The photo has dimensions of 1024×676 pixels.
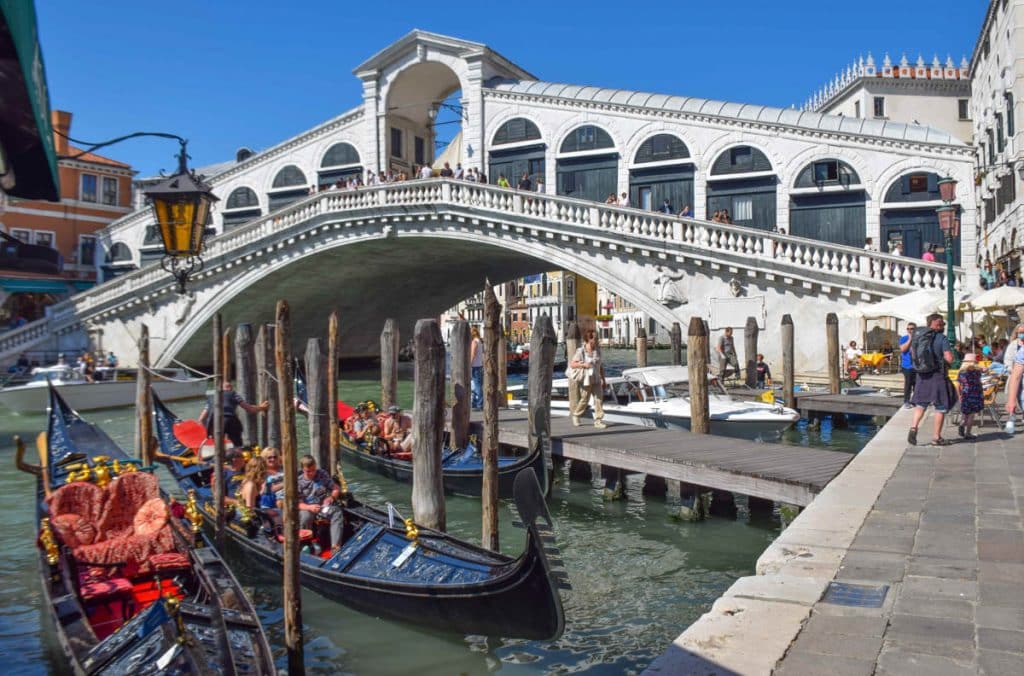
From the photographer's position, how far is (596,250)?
49.9 feet

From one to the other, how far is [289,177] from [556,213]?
32.2 feet

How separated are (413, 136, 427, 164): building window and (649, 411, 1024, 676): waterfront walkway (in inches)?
753

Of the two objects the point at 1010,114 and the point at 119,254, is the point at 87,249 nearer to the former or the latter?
the point at 119,254

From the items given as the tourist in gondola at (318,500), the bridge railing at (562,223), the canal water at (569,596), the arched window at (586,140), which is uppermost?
the arched window at (586,140)

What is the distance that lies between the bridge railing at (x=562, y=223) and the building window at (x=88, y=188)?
21.2 ft

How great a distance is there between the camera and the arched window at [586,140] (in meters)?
18.0

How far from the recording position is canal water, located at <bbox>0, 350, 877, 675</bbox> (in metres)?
4.48

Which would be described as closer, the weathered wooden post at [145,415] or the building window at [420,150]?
the weathered wooden post at [145,415]

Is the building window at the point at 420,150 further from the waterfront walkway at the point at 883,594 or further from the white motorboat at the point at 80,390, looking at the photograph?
the waterfront walkway at the point at 883,594

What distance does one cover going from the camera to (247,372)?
11141 mm

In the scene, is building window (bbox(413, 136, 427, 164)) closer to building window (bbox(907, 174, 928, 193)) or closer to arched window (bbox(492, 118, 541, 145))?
arched window (bbox(492, 118, 541, 145))

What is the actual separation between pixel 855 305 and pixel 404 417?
7470 millimetres

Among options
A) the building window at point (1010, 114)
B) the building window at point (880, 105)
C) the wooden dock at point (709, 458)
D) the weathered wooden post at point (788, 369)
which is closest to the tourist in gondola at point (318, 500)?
the wooden dock at point (709, 458)

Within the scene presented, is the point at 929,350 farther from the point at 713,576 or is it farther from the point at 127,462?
the point at 127,462
